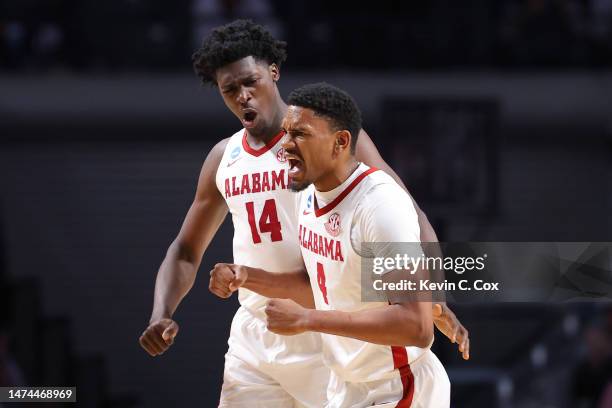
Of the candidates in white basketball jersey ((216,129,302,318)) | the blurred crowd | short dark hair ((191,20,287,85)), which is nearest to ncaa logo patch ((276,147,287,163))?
white basketball jersey ((216,129,302,318))

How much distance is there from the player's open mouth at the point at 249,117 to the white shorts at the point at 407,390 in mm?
1180

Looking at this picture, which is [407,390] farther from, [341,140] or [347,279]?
[341,140]

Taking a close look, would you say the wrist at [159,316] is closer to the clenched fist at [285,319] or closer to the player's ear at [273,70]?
the clenched fist at [285,319]

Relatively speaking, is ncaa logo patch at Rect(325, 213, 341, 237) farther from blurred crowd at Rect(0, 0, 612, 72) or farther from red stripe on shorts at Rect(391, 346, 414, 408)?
blurred crowd at Rect(0, 0, 612, 72)

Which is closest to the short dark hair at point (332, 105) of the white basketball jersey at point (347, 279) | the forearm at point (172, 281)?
the white basketball jersey at point (347, 279)

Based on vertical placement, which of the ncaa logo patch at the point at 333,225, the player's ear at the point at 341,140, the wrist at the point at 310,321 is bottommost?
the wrist at the point at 310,321

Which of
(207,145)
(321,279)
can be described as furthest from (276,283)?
(207,145)

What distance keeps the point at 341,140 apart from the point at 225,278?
63cm

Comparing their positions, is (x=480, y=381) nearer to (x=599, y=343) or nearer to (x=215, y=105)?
(x=599, y=343)

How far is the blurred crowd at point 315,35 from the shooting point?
1058cm

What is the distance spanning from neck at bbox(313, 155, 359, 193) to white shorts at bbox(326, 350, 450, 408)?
0.67 metres

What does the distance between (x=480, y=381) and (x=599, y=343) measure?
96 centimetres

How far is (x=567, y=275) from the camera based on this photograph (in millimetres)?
4613

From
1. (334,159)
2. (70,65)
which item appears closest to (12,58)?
(70,65)
